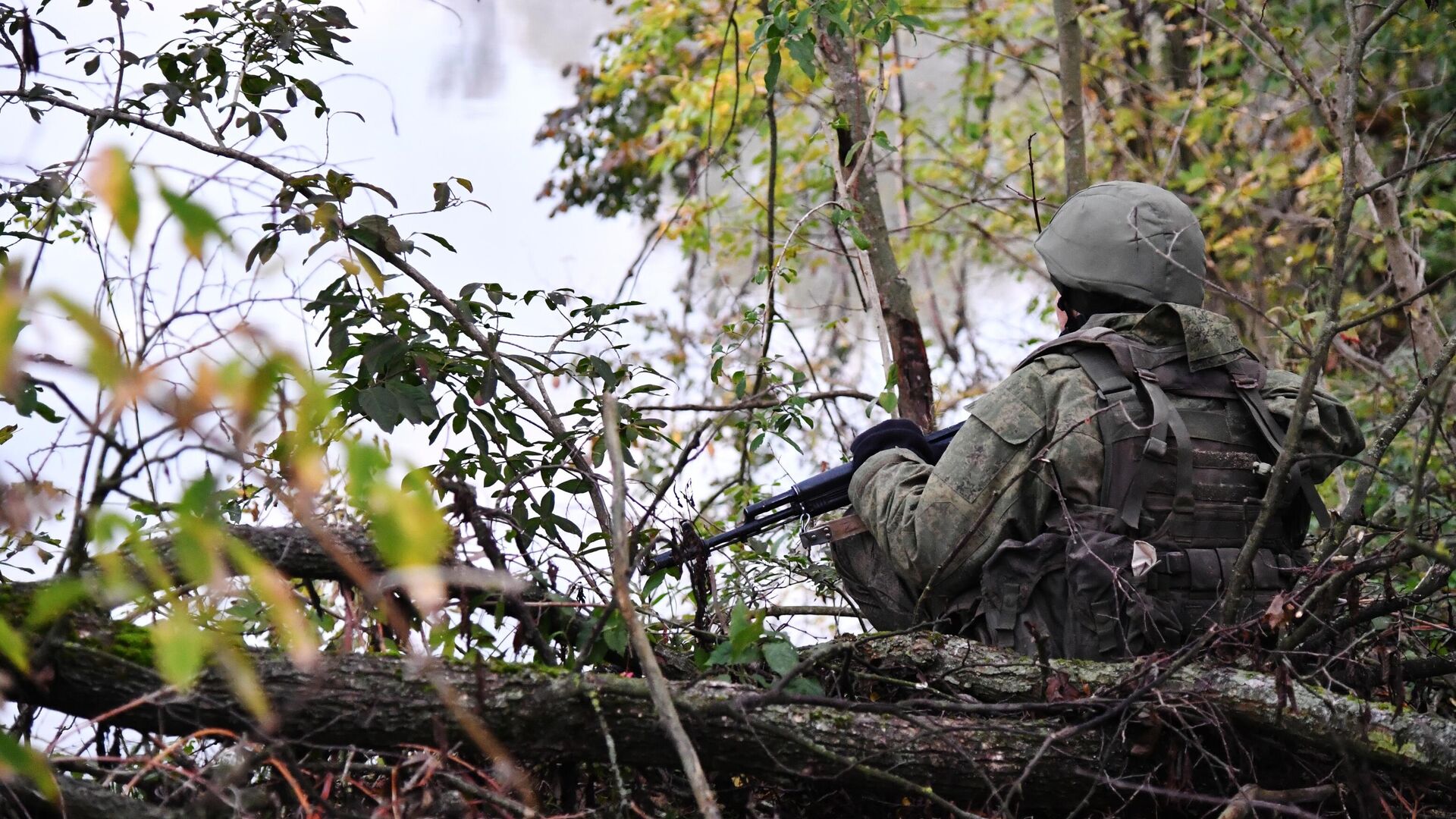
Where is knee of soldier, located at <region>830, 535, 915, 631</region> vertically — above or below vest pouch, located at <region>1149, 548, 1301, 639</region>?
above

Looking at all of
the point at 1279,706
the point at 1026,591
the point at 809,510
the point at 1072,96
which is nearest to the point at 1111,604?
the point at 1026,591

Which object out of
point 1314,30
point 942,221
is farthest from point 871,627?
point 942,221

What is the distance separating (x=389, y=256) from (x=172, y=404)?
180 centimetres

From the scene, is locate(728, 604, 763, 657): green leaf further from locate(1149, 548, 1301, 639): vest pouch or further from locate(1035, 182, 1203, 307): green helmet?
locate(1035, 182, 1203, 307): green helmet

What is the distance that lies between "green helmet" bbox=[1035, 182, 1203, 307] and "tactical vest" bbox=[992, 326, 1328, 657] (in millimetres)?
272

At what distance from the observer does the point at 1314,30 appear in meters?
7.44

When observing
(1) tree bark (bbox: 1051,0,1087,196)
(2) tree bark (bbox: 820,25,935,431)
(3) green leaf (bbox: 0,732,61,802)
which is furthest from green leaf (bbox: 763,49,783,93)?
(3) green leaf (bbox: 0,732,61,802)

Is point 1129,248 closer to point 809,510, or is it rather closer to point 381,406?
point 809,510

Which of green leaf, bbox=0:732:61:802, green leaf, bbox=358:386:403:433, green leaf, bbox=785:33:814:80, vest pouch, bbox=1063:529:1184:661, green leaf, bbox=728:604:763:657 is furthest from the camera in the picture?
green leaf, bbox=785:33:814:80

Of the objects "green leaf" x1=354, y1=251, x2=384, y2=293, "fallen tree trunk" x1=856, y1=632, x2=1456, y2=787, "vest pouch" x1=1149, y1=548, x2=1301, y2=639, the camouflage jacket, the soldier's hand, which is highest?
"green leaf" x1=354, y1=251, x2=384, y2=293

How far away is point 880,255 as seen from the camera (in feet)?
14.8

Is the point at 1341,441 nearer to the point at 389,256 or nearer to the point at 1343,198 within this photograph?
the point at 1343,198

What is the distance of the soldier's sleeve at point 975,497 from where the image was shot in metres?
2.87

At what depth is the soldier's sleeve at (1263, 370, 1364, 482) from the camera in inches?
115
